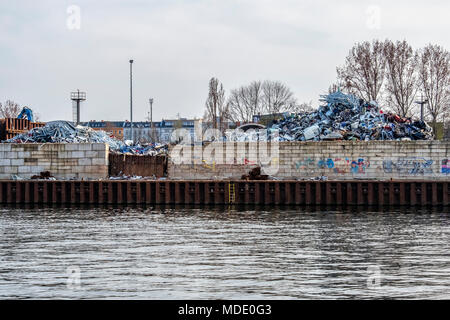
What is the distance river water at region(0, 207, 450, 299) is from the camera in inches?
776

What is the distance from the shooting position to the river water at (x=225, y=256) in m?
19.7

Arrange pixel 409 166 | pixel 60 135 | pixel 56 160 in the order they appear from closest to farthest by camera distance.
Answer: pixel 409 166
pixel 56 160
pixel 60 135

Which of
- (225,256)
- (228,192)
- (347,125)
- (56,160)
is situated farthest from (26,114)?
(225,256)

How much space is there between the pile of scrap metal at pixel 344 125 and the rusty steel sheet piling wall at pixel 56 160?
1102 cm

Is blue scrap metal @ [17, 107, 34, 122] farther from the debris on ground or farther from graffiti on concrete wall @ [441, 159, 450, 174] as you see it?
graffiti on concrete wall @ [441, 159, 450, 174]

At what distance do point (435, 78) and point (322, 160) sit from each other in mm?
21913

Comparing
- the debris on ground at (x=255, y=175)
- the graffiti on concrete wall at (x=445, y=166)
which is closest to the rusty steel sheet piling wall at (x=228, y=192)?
the debris on ground at (x=255, y=175)

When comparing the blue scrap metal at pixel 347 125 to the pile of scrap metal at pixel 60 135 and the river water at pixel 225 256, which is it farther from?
the pile of scrap metal at pixel 60 135

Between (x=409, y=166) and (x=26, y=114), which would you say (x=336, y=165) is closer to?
(x=409, y=166)

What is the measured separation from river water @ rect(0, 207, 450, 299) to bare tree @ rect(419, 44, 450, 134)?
29212 mm

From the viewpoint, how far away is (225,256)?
992 inches
